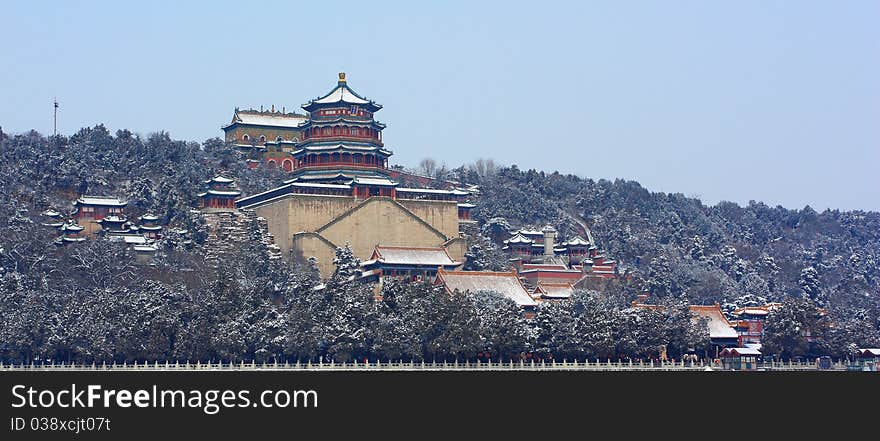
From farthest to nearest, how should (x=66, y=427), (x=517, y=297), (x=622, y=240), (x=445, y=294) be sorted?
(x=622, y=240) < (x=517, y=297) < (x=445, y=294) < (x=66, y=427)

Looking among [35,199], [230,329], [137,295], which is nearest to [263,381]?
[230,329]

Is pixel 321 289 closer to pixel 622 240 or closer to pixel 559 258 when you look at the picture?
pixel 559 258

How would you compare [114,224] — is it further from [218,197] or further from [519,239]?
[519,239]

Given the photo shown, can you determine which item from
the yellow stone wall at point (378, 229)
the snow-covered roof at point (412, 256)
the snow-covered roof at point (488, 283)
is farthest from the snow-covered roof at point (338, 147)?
the snow-covered roof at point (488, 283)

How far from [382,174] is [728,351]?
3545 cm

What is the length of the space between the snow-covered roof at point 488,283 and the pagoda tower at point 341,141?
17.3 meters

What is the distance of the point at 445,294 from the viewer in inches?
3728

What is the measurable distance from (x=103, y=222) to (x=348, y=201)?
56.3ft

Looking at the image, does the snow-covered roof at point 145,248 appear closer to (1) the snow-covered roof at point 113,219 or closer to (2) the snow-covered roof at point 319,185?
(1) the snow-covered roof at point 113,219

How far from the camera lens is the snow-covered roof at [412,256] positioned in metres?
111

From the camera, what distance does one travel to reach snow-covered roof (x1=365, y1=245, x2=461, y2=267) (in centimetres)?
11119

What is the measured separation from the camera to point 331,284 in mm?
94688

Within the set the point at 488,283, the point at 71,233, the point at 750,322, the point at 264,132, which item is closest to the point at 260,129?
the point at 264,132

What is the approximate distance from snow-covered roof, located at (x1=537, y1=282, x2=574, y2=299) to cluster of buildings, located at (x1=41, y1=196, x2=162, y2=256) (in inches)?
1051
